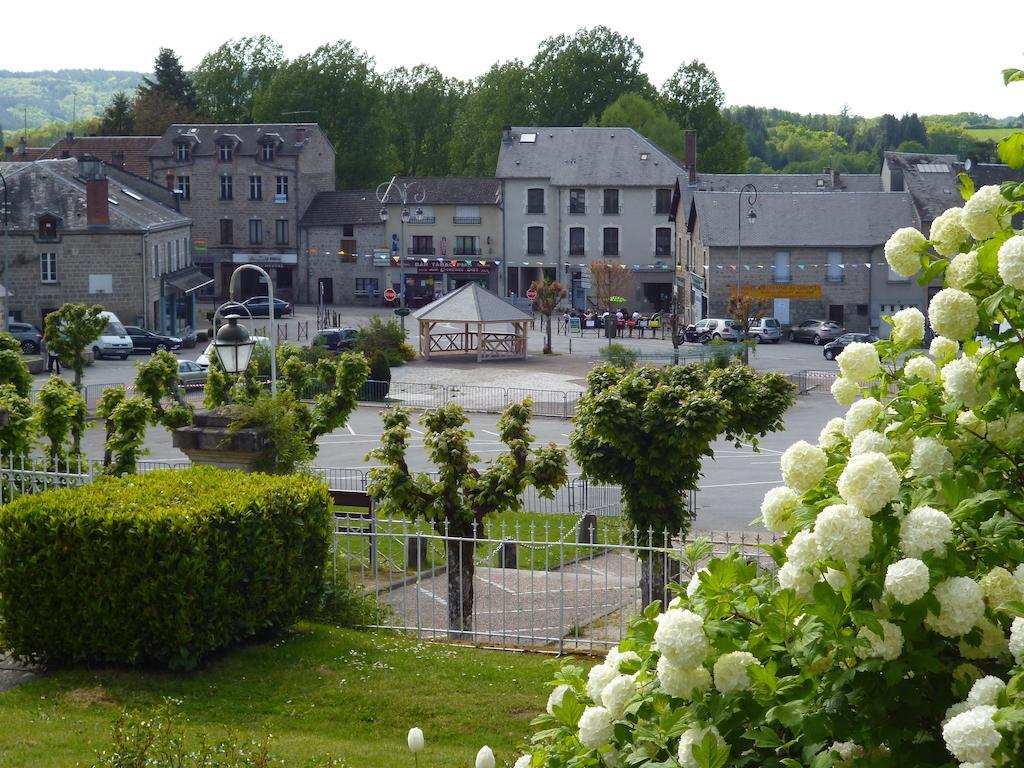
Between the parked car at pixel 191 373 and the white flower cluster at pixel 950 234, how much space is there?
3709cm

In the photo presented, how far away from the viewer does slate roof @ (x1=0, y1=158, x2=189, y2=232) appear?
53.0 metres

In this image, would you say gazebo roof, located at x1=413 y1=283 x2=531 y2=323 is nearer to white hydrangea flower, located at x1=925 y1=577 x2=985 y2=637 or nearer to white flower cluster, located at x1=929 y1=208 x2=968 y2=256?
white flower cluster, located at x1=929 y1=208 x2=968 y2=256

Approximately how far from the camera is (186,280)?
5894 centimetres

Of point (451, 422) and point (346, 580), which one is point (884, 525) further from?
point (451, 422)

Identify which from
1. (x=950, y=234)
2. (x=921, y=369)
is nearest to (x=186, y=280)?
(x=950, y=234)

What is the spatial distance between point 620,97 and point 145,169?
1068 inches

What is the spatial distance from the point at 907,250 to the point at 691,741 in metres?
2.35

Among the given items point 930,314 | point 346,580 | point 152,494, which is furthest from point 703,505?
point 930,314

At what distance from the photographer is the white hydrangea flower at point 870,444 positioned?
5336mm

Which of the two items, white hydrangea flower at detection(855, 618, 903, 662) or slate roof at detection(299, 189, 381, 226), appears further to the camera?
slate roof at detection(299, 189, 381, 226)

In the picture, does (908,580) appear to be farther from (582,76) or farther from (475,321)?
(582,76)

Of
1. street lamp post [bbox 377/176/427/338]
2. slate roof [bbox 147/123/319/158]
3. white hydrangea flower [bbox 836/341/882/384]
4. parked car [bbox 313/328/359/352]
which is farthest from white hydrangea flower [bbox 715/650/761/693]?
slate roof [bbox 147/123/319/158]

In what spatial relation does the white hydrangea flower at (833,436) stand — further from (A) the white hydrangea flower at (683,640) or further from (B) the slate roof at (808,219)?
(B) the slate roof at (808,219)

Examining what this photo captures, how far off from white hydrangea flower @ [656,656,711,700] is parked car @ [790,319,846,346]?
5207 cm
